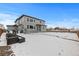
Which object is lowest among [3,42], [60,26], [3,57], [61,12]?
[3,57]

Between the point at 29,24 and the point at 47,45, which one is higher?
the point at 29,24

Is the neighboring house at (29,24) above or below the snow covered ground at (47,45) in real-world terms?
above

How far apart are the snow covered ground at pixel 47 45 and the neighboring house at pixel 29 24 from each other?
0.07 meters

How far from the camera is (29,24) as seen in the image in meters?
2.92

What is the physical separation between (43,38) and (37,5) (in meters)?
0.45

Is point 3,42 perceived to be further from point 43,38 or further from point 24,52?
point 43,38

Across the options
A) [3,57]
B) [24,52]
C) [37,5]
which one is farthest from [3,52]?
[37,5]

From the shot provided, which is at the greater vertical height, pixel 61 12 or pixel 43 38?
pixel 61 12

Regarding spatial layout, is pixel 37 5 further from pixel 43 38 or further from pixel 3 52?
pixel 3 52

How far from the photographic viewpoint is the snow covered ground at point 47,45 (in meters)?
2.85

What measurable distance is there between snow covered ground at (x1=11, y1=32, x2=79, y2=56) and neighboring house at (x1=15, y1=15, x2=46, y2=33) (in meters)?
0.07

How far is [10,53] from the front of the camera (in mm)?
2848

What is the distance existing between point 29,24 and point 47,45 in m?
0.37

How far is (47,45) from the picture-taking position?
2.89 m
